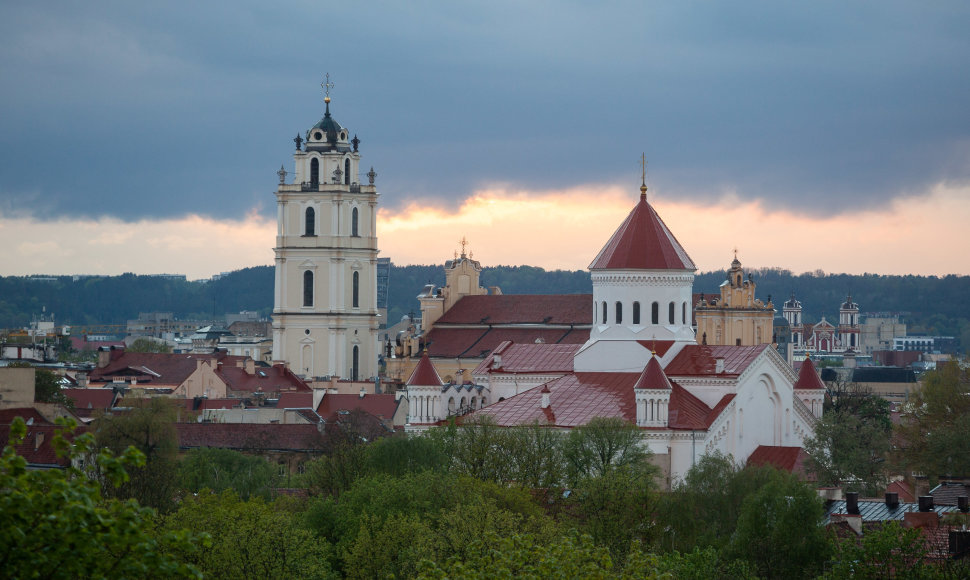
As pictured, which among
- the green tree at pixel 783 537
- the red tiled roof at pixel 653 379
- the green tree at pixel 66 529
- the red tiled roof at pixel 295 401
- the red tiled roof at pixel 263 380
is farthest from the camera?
the red tiled roof at pixel 263 380

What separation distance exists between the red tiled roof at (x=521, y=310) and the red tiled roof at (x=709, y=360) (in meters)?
39.7

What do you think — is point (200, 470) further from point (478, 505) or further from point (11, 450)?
point (11, 450)

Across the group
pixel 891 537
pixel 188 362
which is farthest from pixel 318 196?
pixel 891 537

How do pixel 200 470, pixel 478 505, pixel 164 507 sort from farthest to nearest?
pixel 200 470 < pixel 164 507 < pixel 478 505

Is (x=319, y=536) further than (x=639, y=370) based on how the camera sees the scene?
No

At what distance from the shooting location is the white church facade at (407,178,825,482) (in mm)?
56438

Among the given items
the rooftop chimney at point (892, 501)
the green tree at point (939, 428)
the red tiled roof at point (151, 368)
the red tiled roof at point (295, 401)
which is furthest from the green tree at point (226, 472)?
the red tiled roof at point (151, 368)

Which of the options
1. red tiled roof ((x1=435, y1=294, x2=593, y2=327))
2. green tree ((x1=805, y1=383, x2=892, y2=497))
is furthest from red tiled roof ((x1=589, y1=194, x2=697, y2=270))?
red tiled roof ((x1=435, y1=294, x2=593, y2=327))

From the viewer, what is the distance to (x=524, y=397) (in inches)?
2446

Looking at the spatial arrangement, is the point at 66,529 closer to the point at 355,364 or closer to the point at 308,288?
the point at 308,288

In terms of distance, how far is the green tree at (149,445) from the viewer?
4638 cm

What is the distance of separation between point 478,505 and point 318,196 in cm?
7388

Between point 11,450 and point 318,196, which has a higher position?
point 318,196

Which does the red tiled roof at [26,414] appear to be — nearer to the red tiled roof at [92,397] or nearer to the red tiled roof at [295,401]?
the red tiled roof at [92,397]
